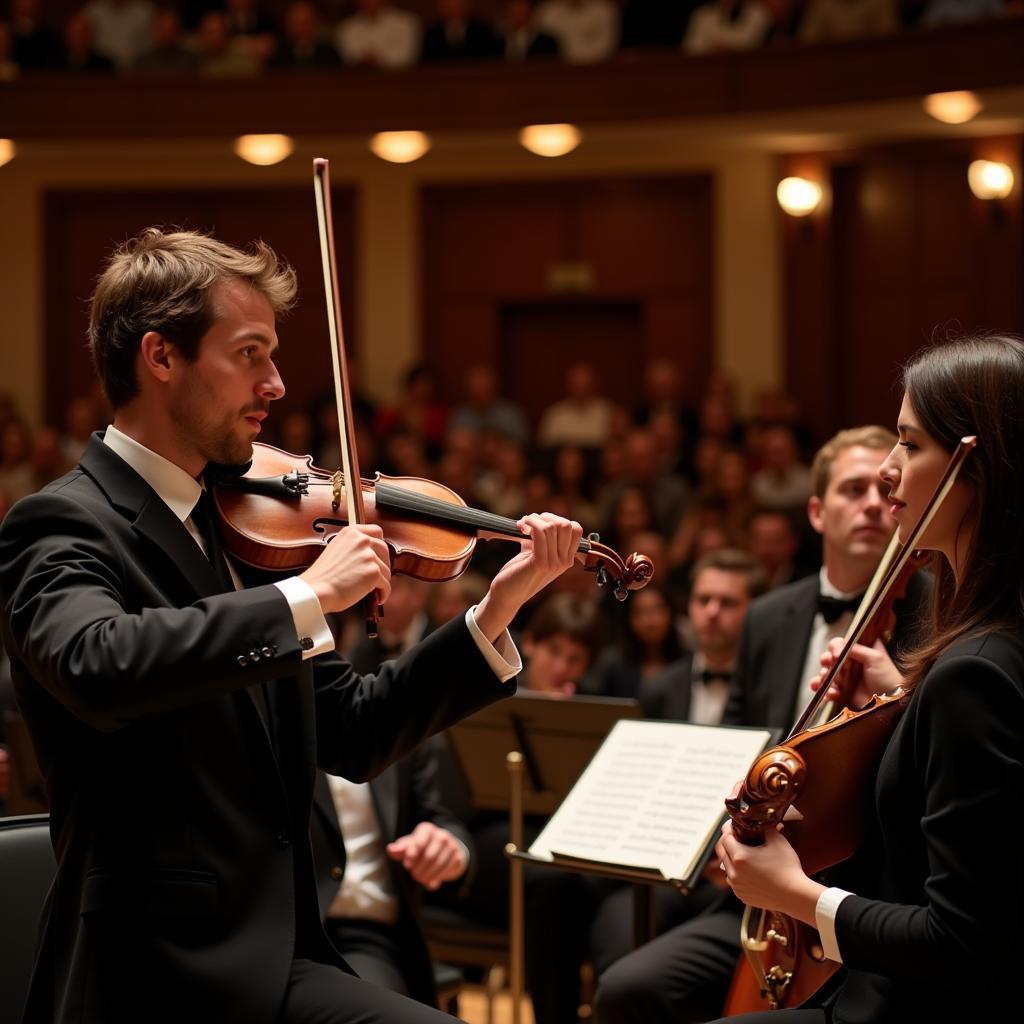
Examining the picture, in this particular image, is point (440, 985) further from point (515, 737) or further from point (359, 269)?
point (359, 269)

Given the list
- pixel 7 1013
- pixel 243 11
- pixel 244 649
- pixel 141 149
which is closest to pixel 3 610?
pixel 244 649

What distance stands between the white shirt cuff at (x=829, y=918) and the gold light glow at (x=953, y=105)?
291 inches

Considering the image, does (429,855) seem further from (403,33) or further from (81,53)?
(81,53)

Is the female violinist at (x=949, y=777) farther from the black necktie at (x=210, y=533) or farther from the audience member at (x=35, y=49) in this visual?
the audience member at (x=35, y=49)

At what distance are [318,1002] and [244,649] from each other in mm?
544

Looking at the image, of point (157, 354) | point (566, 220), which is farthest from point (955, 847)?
point (566, 220)

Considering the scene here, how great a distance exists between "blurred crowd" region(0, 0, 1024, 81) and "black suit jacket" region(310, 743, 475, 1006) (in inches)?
256

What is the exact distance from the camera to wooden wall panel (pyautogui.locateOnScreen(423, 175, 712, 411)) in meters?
10.8

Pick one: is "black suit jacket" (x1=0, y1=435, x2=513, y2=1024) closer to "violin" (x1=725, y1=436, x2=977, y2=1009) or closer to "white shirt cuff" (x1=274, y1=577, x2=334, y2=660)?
"white shirt cuff" (x1=274, y1=577, x2=334, y2=660)

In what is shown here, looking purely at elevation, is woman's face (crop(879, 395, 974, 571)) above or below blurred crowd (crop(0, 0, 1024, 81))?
below

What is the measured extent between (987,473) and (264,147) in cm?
855

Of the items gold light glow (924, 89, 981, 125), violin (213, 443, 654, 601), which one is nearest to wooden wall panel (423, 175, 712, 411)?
gold light glow (924, 89, 981, 125)

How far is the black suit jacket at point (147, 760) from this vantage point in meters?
1.84

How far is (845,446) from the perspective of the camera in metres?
3.70
